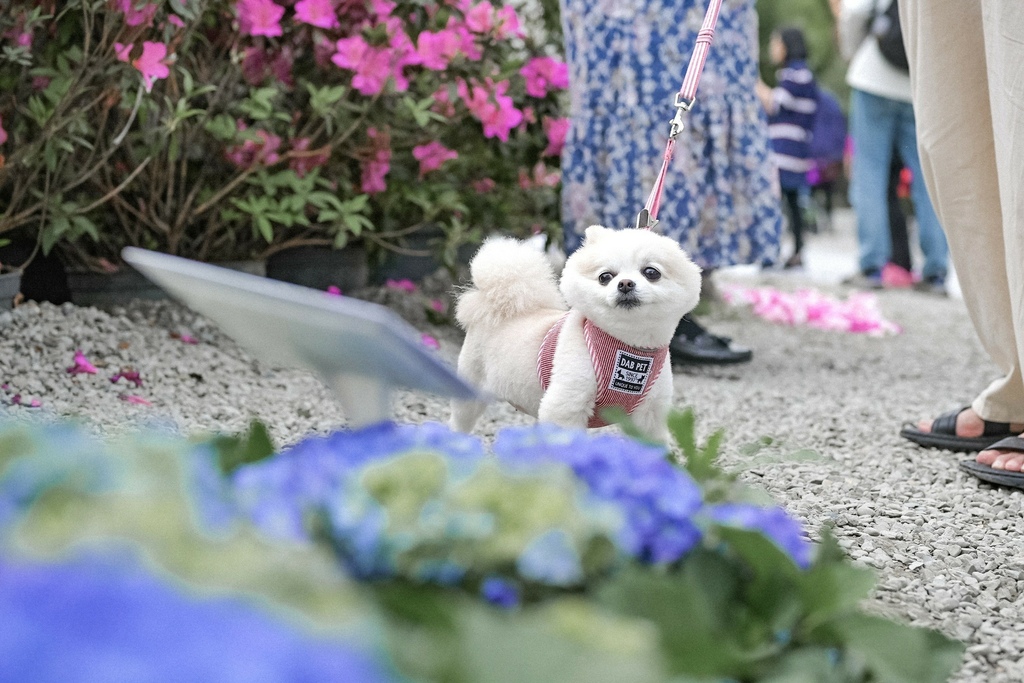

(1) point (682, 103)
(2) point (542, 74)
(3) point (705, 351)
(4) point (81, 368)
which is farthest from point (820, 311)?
(4) point (81, 368)

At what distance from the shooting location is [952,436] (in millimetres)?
2828

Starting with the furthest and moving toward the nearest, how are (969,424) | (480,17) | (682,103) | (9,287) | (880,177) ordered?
(880,177)
(480,17)
(9,287)
(969,424)
(682,103)

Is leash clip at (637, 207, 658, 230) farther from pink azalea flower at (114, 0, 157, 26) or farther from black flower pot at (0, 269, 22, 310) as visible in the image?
black flower pot at (0, 269, 22, 310)

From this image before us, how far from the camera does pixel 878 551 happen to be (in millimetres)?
1980

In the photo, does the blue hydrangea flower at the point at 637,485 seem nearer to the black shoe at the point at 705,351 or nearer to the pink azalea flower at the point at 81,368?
the pink azalea flower at the point at 81,368

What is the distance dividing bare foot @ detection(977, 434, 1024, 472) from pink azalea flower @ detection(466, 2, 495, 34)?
2.15 meters

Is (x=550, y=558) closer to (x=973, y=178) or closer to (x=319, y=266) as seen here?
(x=973, y=178)

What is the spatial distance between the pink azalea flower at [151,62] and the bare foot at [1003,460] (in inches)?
91.3

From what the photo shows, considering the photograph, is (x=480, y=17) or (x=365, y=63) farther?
(x=480, y=17)

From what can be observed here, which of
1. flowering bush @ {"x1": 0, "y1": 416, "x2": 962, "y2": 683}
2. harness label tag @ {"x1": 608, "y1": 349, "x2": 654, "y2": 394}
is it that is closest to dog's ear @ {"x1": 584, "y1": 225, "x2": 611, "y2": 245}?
harness label tag @ {"x1": 608, "y1": 349, "x2": 654, "y2": 394}

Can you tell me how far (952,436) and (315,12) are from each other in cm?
219

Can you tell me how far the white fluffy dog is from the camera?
81.0 inches

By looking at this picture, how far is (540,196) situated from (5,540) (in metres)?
3.62

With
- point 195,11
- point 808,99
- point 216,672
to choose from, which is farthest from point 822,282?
point 216,672
